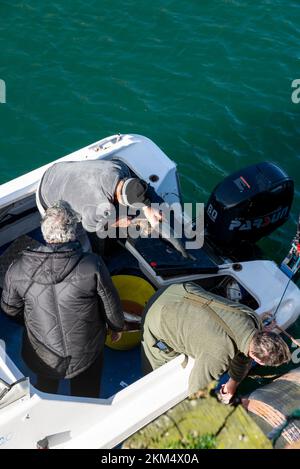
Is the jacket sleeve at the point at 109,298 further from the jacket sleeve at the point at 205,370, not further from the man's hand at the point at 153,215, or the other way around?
the man's hand at the point at 153,215

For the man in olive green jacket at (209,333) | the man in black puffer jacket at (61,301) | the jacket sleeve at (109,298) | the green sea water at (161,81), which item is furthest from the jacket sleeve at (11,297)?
the green sea water at (161,81)

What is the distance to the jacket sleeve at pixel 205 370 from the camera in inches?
135

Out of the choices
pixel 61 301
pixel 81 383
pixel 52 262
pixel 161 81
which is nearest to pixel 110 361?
pixel 81 383

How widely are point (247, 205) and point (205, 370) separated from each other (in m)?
1.67

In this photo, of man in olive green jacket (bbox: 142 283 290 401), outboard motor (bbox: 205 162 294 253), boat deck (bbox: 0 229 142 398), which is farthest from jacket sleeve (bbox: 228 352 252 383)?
outboard motor (bbox: 205 162 294 253)

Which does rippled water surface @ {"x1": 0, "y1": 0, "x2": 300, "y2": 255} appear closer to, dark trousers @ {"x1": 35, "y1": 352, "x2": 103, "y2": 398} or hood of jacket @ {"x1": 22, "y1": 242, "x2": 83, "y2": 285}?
dark trousers @ {"x1": 35, "y1": 352, "x2": 103, "y2": 398}

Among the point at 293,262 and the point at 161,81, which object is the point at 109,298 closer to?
the point at 293,262

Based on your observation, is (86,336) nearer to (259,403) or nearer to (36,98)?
(259,403)

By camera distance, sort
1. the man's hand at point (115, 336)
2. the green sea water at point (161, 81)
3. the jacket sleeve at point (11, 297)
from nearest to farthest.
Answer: the jacket sleeve at point (11, 297) → the man's hand at point (115, 336) → the green sea water at point (161, 81)

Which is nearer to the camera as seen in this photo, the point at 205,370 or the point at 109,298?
the point at 109,298

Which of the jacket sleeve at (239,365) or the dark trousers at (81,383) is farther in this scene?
the dark trousers at (81,383)

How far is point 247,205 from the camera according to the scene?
479 centimetres

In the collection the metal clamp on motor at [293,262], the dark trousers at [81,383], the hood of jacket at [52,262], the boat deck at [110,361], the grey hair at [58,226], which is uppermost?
the grey hair at [58,226]
